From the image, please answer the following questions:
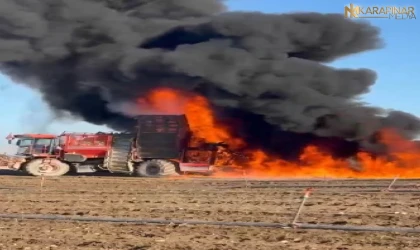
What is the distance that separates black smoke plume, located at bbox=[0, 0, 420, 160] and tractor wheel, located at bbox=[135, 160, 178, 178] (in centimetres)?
359

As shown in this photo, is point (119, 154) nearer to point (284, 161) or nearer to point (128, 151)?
point (128, 151)

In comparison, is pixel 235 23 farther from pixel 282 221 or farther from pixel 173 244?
pixel 173 244

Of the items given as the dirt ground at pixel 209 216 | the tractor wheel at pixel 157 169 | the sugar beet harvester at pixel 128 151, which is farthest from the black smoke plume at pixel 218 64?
the dirt ground at pixel 209 216

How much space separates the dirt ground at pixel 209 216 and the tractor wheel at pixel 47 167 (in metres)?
12.1

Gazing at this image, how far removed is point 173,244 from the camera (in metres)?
9.88

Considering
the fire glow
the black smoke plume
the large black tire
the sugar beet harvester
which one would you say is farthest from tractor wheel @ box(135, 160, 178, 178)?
the black smoke plume

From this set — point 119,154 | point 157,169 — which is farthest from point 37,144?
point 157,169

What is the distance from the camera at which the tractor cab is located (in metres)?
33.4

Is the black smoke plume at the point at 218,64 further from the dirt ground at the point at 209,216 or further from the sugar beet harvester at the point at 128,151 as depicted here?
the dirt ground at the point at 209,216

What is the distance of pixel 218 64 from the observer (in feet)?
105

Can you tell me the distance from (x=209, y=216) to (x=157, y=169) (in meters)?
18.9

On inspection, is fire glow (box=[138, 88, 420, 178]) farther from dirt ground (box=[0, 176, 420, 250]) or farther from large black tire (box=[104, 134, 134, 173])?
dirt ground (box=[0, 176, 420, 250])

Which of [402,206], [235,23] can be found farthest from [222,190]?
[235,23]

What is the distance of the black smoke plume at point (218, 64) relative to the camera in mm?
30516
